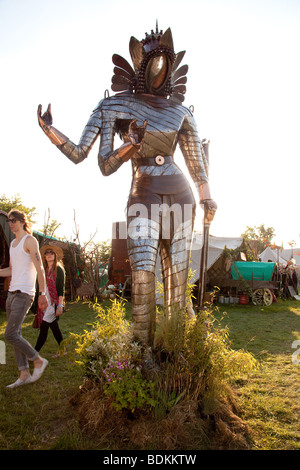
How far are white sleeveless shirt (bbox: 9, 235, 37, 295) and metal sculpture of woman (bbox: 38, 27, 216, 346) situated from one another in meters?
1.19

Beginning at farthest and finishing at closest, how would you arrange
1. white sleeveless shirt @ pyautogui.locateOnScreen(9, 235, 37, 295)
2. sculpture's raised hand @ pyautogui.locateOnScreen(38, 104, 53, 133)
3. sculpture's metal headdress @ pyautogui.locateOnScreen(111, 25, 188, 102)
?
white sleeveless shirt @ pyautogui.locateOnScreen(9, 235, 37, 295) < sculpture's metal headdress @ pyautogui.locateOnScreen(111, 25, 188, 102) < sculpture's raised hand @ pyautogui.locateOnScreen(38, 104, 53, 133)

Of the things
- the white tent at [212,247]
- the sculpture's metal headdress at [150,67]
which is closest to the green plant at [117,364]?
the sculpture's metal headdress at [150,67]

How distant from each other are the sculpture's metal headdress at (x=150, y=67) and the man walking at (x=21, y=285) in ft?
6.12

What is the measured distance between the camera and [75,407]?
295 cm

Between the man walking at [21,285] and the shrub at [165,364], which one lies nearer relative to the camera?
the shrub at [165,364]

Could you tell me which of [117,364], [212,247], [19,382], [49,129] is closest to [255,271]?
[212,247]

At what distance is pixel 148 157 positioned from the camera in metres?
3.31

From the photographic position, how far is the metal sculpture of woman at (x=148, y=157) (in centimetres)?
299

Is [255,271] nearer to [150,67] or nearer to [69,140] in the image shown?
[150,67]

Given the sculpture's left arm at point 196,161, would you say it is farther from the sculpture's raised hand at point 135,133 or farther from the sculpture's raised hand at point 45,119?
the sculpture's raised hand at point 45,119

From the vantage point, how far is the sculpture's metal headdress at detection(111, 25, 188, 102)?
3.31m

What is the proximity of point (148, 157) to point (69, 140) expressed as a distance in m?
0.79

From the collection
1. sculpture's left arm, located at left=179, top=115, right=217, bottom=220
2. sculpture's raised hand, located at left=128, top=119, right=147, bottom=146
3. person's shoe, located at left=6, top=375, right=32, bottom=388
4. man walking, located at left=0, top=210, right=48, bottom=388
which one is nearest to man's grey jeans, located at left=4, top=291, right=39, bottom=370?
man walking, located at left=0, top=210, right=48, bottom=388

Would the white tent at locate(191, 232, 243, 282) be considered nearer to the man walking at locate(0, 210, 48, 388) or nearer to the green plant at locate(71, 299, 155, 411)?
the man walking at locate(0, 210, 48, 388)
